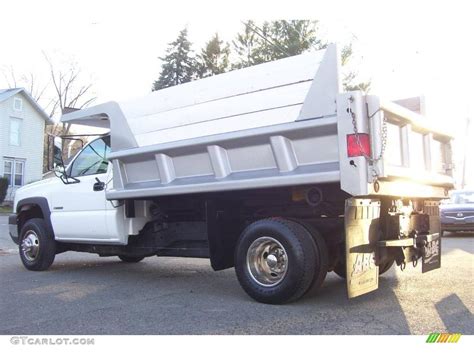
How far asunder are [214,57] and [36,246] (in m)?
16.7

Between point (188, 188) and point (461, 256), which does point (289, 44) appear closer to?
point (461, 256)

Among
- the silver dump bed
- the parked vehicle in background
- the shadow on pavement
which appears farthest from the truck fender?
the parked vehicle in background

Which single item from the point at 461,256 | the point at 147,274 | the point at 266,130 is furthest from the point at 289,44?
the point at 266,130

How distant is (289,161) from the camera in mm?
4910

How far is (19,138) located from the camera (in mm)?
34562

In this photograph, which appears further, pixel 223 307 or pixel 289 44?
pixel 289 44

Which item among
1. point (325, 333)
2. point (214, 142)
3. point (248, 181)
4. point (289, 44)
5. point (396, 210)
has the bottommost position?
point (325, 333)

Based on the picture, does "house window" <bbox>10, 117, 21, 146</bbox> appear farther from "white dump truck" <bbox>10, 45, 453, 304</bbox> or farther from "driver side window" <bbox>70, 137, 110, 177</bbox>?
"white dump truck" <bbox>10, 45, 453, 304</bbox>

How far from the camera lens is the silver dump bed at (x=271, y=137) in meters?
4.54

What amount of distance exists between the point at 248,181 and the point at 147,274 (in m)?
3.21

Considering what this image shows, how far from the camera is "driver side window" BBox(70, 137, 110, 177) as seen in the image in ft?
23.3

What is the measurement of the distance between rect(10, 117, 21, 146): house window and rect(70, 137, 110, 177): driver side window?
29.4 m

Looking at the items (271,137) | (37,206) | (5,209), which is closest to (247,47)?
(37,206)

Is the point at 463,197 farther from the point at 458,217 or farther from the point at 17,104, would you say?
the point at 17,104
